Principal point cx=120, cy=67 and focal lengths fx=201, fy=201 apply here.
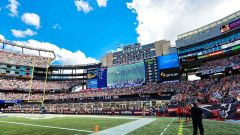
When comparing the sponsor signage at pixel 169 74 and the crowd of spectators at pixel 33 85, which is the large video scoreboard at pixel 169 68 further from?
the crowd of spectators at pixel 33 85

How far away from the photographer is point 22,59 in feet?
291

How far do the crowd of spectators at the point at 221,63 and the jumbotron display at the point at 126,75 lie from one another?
57.0ft

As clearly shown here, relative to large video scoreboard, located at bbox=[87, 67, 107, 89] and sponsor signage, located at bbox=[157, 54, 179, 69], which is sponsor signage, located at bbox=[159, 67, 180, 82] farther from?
large video scoreboard, located at bbox=[87, 67, 107, 89]

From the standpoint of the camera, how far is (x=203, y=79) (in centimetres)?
5100

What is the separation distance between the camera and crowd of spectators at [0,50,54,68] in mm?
84375

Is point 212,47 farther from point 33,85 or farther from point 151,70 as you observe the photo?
point 33,85

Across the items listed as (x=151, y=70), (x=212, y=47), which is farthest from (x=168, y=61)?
(x=212, y=47)

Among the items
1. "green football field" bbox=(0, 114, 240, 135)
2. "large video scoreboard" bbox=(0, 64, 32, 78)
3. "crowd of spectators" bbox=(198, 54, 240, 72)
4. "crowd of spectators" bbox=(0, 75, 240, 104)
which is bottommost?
"green football field" bbox=(0, 114, 240, 135)

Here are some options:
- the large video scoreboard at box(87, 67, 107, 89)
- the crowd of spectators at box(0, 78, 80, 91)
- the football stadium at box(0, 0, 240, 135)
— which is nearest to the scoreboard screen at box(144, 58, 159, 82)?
the football stadium at box(0, 0, 240, 135)

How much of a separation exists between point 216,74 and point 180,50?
13.4 meters

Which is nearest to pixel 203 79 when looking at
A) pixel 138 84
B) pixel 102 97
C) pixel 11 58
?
pixel 138 84

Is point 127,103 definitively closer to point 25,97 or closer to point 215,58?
point 215,58

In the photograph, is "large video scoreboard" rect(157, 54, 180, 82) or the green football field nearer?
the green football field

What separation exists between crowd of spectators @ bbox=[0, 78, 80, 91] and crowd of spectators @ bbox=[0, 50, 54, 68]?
7.75 m
